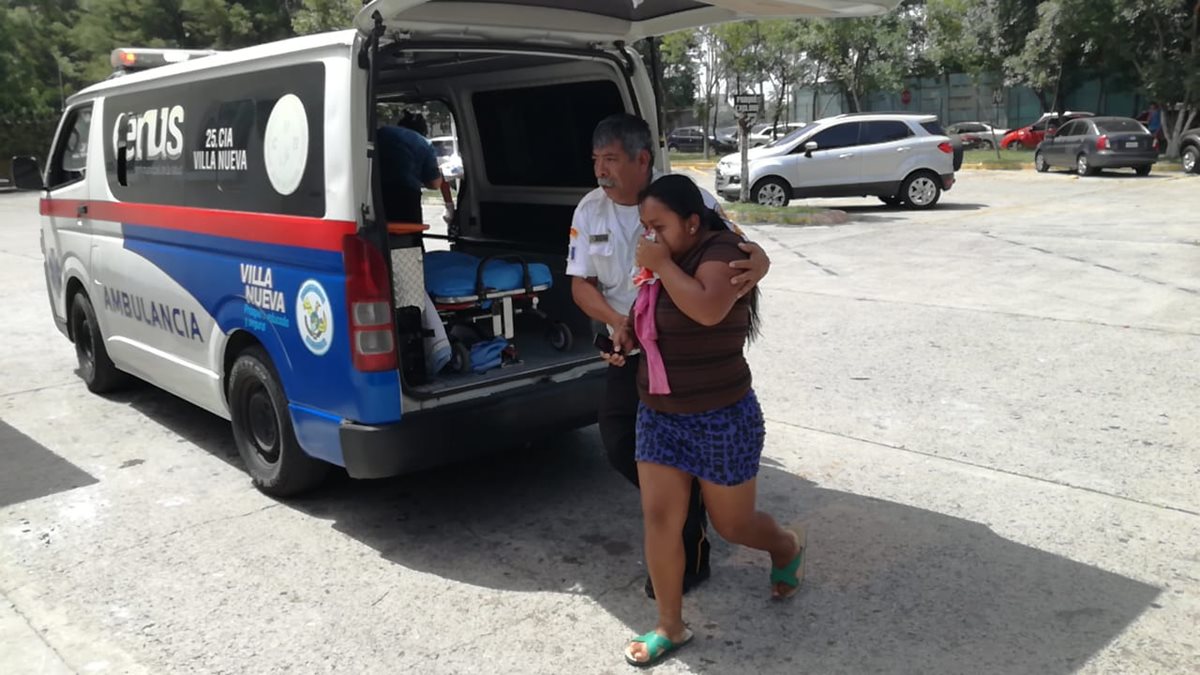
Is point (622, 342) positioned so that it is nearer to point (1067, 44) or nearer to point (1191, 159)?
point (1191, 159)

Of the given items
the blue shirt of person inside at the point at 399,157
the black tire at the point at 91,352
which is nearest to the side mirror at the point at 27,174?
the black tire at the point at 91,352

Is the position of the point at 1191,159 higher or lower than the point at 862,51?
lower

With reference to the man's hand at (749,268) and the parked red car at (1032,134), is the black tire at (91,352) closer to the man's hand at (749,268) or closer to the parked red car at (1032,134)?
the man's hand at (749,268)

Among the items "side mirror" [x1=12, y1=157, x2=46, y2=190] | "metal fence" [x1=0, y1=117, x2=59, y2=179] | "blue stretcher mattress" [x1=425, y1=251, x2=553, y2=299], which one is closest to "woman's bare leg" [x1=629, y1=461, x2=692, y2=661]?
"blue stretcher mattress" [x1=425, y1=251, x2=553, y2=299]

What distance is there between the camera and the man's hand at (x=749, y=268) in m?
3.05

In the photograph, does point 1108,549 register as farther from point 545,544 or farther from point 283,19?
point 283,19

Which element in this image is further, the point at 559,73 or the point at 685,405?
the point at 559,73

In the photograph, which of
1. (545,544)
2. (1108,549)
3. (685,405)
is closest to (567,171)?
(545,544)

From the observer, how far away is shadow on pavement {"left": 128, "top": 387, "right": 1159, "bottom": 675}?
133 inches

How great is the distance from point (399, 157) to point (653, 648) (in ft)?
10.2

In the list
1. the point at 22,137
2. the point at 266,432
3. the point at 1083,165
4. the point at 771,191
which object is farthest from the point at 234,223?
the point at 22,137

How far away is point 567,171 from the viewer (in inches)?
228

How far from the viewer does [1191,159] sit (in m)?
23.4

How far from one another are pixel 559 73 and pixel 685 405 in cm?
278
